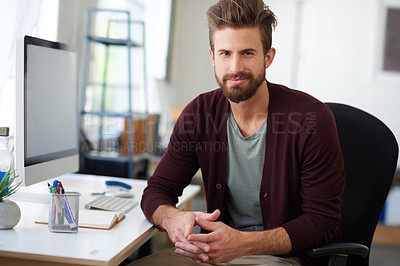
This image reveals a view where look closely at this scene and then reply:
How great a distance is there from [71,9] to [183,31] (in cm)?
278

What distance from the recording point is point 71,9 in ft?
9.72

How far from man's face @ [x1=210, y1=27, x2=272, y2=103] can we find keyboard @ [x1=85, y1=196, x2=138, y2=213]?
506 mm

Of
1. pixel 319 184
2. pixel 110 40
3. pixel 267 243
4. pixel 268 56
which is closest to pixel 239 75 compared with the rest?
pixel 268 56

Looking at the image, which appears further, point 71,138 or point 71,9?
point 71,9

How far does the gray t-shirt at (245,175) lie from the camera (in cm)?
158

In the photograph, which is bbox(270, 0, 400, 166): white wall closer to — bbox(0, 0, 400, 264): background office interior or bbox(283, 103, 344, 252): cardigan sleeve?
bbox(0, 0, 400, 264): background office interior

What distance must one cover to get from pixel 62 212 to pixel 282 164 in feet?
2.20

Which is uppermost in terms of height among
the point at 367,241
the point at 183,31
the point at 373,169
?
the point at 183,31

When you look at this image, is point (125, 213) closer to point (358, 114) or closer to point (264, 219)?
point (264, 219)

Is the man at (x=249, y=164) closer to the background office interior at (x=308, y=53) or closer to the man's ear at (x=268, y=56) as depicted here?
the man's ear at (x=268, y=56)

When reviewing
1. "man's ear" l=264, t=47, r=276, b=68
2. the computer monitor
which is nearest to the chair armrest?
"man's ear" l=264, t=47, r=276, b=68

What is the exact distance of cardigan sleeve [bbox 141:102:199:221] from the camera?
159 cm

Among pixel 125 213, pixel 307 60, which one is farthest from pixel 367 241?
pixel 307 60

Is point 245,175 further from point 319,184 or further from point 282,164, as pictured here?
point 319,184
